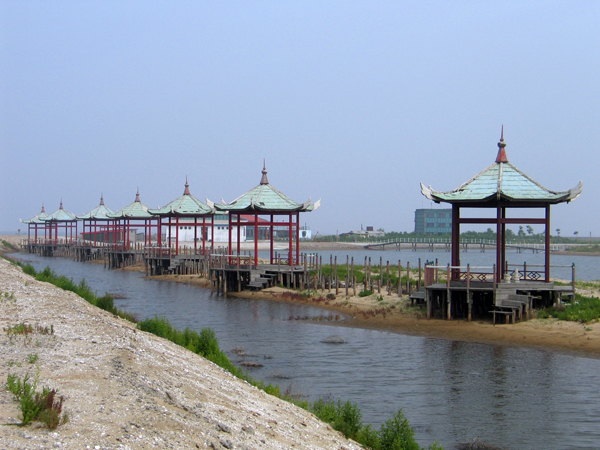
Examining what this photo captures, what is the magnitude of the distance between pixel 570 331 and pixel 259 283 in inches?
657

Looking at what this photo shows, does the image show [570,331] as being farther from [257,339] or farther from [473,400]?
[257,339]

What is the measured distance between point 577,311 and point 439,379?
25.5 feet

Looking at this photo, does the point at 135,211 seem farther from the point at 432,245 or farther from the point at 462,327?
the point at 432,245

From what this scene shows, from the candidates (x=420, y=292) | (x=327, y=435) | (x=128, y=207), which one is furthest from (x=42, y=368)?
(x=128, y=207)

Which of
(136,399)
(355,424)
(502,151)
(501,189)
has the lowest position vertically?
(355,424)

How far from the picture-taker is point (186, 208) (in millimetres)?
45062

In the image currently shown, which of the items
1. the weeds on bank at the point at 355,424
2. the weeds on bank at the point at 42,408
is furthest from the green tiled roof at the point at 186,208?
the weeds on bank at the point at 42,408

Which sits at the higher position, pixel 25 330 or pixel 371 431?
pixel 25 330

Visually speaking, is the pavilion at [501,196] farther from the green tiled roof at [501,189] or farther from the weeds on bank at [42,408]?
the weeds on bank at [42,408]

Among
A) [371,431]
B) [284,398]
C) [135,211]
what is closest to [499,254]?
[284,398]

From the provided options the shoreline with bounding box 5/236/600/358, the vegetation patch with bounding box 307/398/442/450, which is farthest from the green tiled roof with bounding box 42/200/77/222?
the vegetation patch with bounding box 307/398/442/450

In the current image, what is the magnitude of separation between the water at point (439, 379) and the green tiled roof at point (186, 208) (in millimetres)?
20531

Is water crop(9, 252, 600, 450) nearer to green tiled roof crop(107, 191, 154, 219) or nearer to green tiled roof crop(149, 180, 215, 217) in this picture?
green tiled roof crop(149, 180, 215, 217)

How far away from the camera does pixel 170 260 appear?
45375 mm
